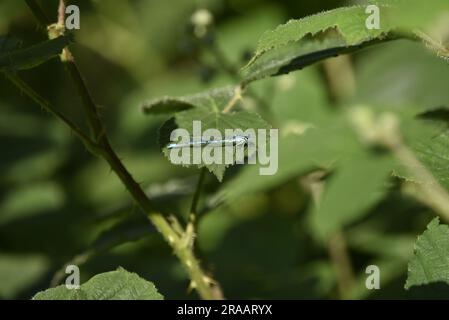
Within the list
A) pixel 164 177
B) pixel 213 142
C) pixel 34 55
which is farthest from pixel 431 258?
pixel 164 177

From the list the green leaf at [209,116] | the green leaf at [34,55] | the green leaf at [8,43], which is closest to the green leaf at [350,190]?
the green leaf at [209,116]

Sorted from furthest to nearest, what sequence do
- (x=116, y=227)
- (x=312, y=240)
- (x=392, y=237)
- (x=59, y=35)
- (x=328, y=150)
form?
(x=312, y=240) → (x=392, y=237) → (x=116, y=227) → (x=59, y=35) → (x=328, y=150)

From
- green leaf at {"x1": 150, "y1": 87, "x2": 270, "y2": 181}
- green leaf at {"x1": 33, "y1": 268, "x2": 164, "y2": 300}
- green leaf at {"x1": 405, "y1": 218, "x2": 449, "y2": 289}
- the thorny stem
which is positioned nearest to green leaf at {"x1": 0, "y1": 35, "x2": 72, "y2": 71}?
the thorny stem

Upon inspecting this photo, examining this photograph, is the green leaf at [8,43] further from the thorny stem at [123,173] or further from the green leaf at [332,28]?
the green leaf at [332,28]
